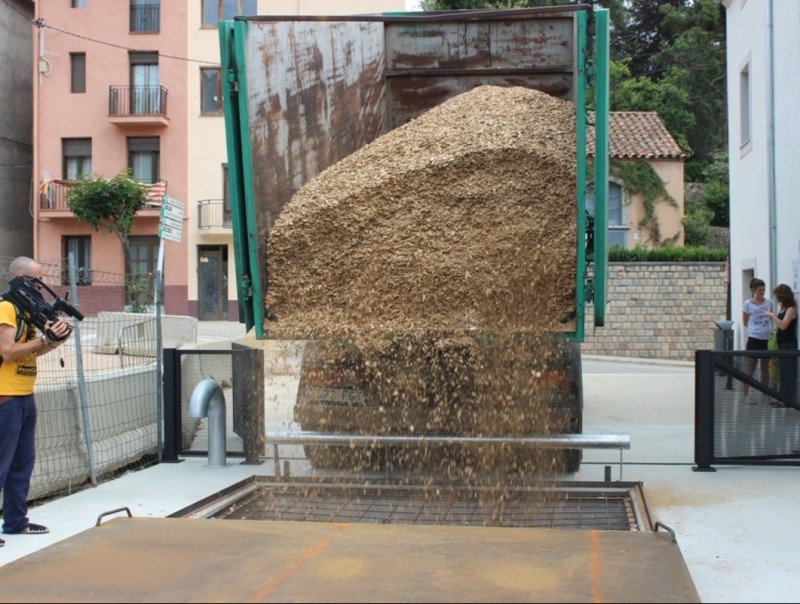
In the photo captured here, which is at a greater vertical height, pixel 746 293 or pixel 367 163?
pixel 367 163

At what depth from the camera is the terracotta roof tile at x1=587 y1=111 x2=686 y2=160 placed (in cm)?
2714

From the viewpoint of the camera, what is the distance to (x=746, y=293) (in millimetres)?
15203

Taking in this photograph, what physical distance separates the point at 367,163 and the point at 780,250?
26.2 feet

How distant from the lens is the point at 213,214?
30438 millimetres

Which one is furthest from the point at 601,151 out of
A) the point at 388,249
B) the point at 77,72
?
the point at 77,72

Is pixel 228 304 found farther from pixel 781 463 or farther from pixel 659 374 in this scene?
pixel 781 463

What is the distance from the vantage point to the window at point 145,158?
31.2 m

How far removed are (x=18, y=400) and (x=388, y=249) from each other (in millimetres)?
2419

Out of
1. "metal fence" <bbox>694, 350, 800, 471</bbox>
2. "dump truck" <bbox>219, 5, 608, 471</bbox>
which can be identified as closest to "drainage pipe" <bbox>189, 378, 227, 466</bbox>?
"dump truck" <bbox>219, 5, 608, 471</bbox>

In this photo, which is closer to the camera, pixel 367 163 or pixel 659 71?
pixel 367 163

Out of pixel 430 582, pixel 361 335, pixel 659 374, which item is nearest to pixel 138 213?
pixel 659 374

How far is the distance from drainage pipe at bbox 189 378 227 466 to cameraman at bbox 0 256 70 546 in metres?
1.96

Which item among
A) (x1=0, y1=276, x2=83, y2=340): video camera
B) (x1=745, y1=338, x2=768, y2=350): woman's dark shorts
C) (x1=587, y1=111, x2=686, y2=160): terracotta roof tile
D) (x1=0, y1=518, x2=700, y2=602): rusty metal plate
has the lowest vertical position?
(x1=0, y1=518, x2=700, y2=602): rusty metal plate

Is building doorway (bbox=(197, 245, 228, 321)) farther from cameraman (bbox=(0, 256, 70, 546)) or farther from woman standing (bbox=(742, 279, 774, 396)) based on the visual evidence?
cameraman (bbox=(0, 256, 70, 546))
